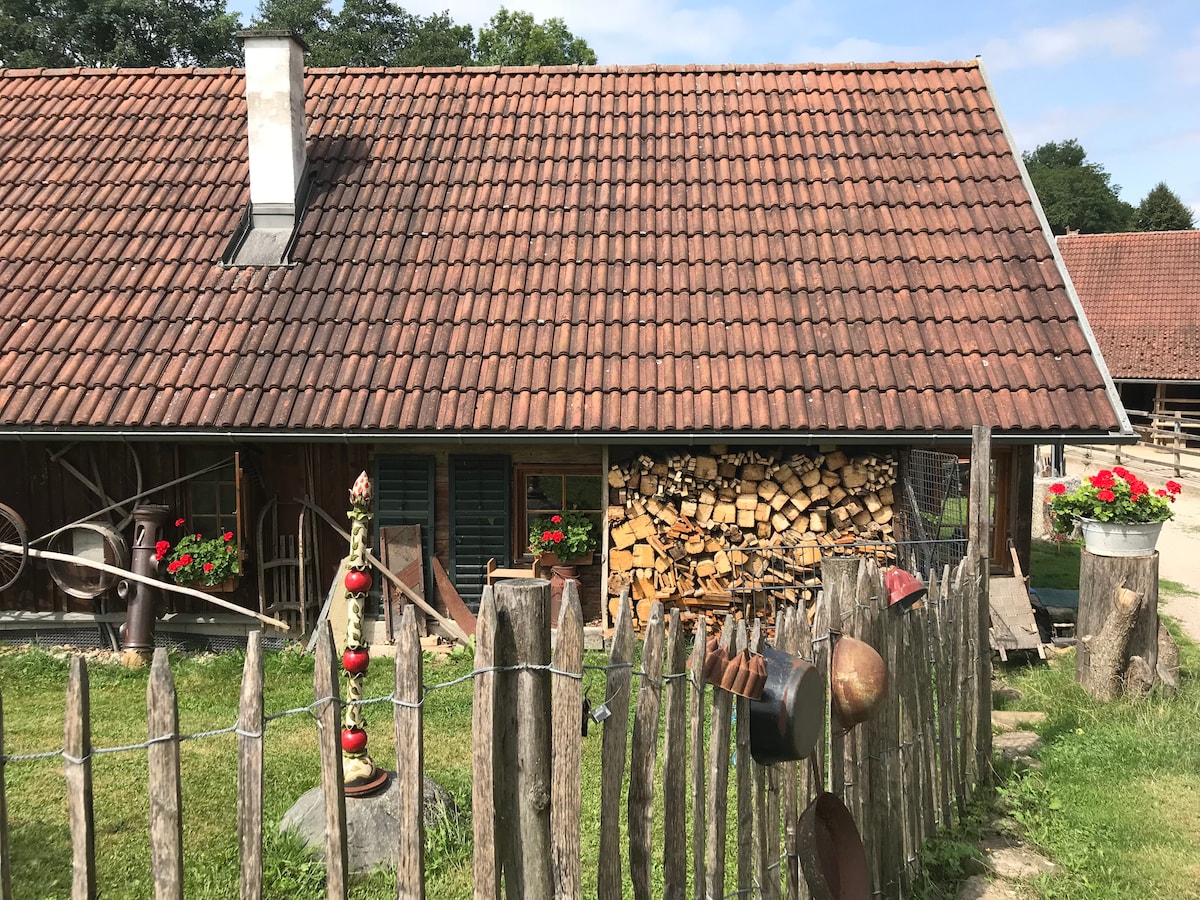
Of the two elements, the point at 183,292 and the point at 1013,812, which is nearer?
the point at 1013,812

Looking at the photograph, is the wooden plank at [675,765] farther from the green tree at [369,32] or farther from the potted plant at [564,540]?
the green tree at [369,32]

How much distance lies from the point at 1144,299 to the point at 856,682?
28860 millimetres

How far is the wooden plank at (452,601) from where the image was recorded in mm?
8297

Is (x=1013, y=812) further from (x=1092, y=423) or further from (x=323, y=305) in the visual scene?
(x=323, y=305)

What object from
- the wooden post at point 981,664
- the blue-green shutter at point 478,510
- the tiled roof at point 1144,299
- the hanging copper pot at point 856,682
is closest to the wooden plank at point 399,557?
the blue-green shutter at point 478,510

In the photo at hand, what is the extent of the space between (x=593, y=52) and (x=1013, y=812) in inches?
1638

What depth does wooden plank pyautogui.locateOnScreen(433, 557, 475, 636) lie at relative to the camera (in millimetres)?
8297

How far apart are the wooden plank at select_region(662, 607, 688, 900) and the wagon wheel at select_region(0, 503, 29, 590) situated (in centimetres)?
728

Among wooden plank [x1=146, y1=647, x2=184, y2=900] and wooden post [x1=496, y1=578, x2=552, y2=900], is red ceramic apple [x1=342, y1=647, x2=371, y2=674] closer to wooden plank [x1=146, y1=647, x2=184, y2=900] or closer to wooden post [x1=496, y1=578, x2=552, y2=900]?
wooden post [x1=496, y1=578, x2=552, y2=900]

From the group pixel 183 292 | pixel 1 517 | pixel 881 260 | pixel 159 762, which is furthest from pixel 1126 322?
pixel 159 762

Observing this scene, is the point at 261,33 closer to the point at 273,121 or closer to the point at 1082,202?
the point at 273,121

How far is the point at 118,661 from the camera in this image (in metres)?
8.30

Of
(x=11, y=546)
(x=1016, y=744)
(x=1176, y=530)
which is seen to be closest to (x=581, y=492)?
(x=1016, y=744)

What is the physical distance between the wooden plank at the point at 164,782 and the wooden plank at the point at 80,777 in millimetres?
131
